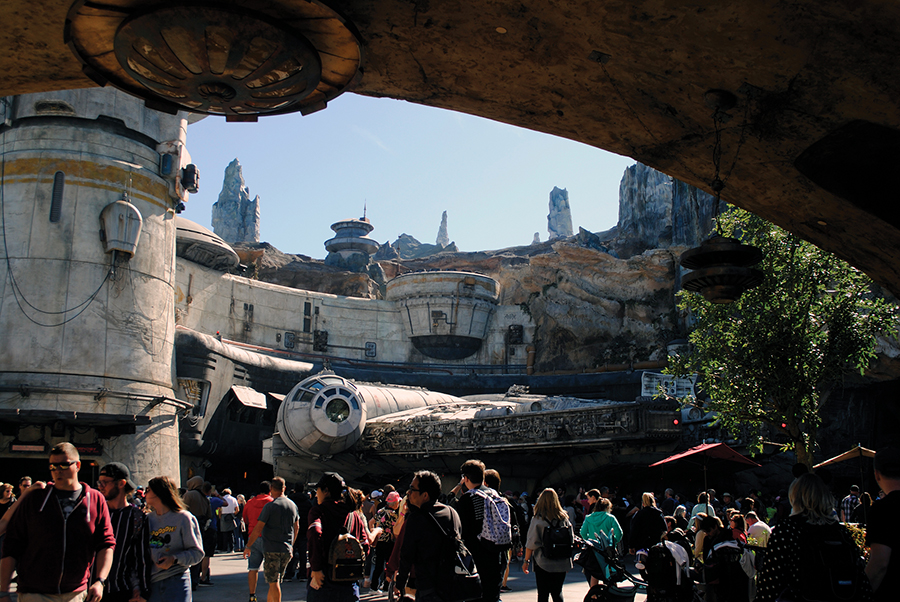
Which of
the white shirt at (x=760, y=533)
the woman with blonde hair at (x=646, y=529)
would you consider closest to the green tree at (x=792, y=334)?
the white shirt at (x=760, y=533)

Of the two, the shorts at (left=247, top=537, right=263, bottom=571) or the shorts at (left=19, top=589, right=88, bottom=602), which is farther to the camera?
the shorts at (left=247, top=537, right=263, bottom=571)

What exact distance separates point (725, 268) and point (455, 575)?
142 inches

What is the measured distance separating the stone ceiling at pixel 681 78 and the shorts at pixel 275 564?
5.71 m

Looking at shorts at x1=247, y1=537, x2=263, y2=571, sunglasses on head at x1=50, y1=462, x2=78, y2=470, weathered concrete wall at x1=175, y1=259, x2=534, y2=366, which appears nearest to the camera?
sunglasses on head at x1=50, y1=462, x2=78, y2=470

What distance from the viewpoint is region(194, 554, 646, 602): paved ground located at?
1081 centimetres

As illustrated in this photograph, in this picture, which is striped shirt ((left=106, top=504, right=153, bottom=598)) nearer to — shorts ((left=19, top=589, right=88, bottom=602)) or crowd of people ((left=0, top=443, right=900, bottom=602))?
crowd of people ((left=0, top=443, right=900, bottom=602))

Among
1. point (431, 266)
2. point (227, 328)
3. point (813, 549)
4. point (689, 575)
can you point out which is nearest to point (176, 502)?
point (813, 549)

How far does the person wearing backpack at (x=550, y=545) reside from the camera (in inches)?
301

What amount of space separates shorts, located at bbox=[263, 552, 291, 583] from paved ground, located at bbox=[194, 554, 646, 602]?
2.14 meters

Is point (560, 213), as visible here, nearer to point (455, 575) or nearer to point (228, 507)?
point (228, 507)

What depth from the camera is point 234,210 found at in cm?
18900

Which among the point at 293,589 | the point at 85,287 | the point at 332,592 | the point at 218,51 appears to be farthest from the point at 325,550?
the point at 85,287

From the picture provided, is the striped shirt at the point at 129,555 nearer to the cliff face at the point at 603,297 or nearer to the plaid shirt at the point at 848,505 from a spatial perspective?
the plaid shirt at the point at 848,505

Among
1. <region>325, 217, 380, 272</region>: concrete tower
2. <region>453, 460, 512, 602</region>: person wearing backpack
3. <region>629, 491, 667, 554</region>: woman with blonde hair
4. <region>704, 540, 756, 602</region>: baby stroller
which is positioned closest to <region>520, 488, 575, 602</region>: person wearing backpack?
<region>453, 460, 512, 602</region>: person wearing backpack
